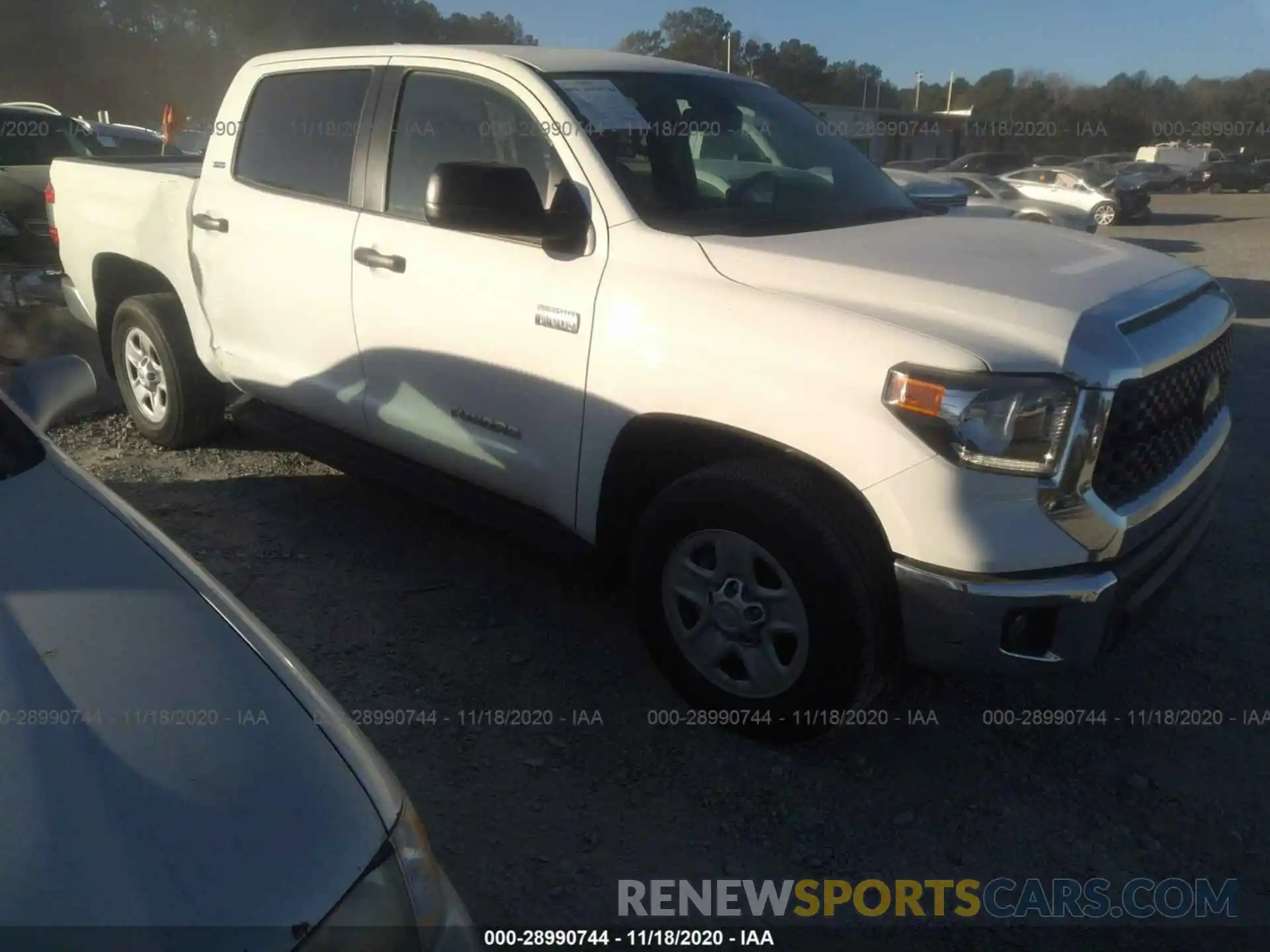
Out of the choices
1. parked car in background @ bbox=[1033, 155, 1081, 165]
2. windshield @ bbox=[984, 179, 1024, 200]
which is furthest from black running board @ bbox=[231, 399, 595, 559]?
parked car in background @ bbox=[1033, 155, 1081, 165]

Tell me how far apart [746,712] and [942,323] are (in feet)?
4.05

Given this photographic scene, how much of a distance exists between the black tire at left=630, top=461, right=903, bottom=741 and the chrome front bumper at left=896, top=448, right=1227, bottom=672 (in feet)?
0.33

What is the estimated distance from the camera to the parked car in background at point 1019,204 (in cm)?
1491

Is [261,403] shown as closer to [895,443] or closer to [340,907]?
[895,443]

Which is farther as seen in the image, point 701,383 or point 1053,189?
point 1053,189

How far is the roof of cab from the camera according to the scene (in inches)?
139

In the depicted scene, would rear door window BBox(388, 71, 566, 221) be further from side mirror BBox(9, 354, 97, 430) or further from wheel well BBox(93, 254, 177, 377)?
wheel well BBox(93, 254, 177, 377)

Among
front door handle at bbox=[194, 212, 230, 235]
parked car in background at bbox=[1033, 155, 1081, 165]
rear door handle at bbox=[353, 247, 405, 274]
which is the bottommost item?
rear door handle at bbox=[353, 247, 405, 274]

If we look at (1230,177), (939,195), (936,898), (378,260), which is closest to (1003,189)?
(939,195)

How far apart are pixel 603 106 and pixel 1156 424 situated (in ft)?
6.35

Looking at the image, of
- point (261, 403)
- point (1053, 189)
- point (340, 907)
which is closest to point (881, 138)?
point (1053, 189)

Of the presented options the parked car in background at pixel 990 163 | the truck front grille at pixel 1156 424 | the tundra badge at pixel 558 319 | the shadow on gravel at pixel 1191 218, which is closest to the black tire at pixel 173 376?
the tundra badge at pixel 558 319

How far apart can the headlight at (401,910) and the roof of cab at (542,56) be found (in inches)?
104

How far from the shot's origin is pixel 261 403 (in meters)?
4.59
